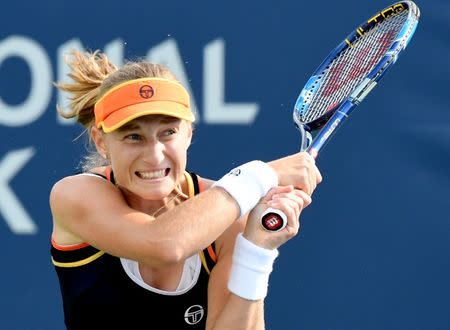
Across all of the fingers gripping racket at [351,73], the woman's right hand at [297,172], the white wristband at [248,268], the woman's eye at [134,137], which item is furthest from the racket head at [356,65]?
the woman's eye at [134,137]

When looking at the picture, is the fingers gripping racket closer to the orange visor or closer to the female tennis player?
the female tennis player

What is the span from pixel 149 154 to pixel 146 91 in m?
0.16

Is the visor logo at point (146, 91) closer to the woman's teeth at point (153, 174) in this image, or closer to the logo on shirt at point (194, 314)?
the woman's teeth at point (153, 174)

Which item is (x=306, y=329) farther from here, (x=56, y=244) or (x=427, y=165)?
(x=56, y=244)

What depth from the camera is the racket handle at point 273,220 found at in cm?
249

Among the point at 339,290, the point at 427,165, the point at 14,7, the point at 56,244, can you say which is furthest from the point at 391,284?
the point at 14,7

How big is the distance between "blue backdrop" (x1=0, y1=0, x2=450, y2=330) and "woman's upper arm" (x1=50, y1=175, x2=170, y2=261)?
1.24 m

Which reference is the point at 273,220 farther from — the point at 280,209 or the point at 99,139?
the point at 99,139

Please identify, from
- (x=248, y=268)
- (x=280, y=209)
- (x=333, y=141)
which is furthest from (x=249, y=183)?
(x=333, y=141)

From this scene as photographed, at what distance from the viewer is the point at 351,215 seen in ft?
12.2

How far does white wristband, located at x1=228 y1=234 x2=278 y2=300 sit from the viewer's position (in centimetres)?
255

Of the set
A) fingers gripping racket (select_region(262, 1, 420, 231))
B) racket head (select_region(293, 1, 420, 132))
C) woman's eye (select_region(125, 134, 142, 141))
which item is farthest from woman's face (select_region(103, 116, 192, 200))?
racket head (select_region(293, 1, 420, 132))

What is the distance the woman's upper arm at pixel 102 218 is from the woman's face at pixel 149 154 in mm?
67

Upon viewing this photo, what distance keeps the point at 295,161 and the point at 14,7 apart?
1.67 m
